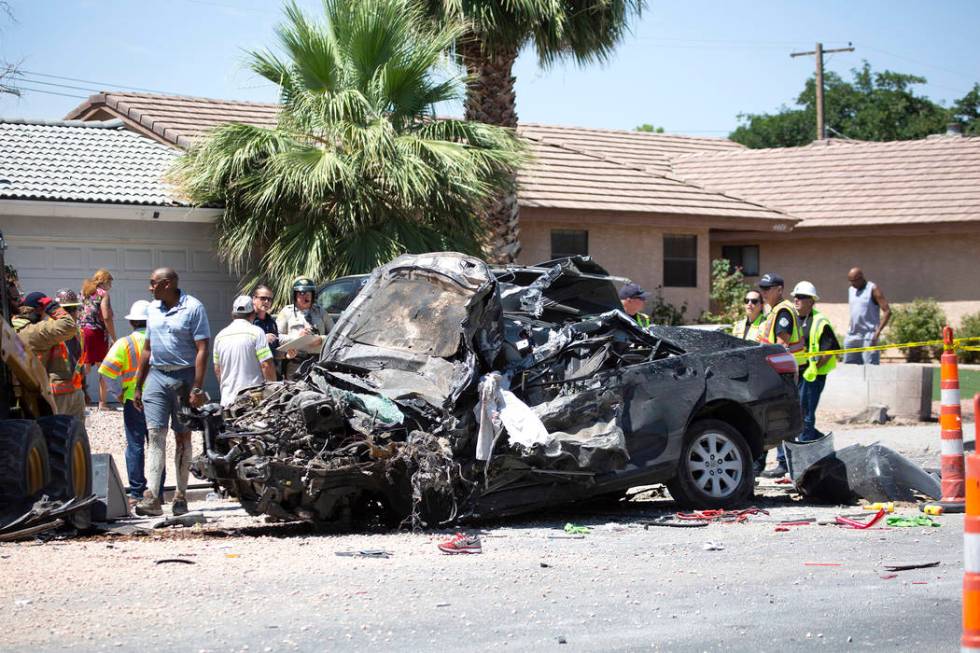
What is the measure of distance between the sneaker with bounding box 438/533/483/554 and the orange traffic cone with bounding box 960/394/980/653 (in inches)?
153

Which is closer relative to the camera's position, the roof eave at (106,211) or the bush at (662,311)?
the roof eave at (106,211)

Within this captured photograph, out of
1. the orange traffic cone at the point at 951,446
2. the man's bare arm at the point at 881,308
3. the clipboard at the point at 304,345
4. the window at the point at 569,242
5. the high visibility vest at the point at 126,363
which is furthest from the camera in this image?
the window at the point at 569,242

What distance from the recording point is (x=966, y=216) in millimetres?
26656

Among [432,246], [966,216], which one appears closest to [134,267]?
[432,246]

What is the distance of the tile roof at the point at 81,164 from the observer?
1747 centimetres

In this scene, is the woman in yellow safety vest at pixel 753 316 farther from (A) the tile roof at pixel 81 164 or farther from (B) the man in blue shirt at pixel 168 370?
(A) the tile roof at pixel 81 164

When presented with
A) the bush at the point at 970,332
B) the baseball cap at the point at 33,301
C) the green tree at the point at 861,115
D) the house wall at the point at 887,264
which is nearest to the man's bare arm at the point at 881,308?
the bush at the point at 970,332

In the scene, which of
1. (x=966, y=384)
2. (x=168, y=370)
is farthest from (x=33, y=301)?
(x=966, y=384)

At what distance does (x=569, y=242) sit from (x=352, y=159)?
9.13 metres

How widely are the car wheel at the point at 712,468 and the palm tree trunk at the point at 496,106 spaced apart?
9.63m

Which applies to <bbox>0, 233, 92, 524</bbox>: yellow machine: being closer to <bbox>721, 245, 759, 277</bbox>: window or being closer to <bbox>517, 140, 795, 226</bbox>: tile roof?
<bbox>517, 140, 795, 226</bbox>: tile roof

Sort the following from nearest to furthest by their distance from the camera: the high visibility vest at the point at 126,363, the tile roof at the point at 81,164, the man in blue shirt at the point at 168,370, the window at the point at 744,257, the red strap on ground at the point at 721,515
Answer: the red strap on ground at the point at 721,515
the man in blue shirt at the point at 168,370
the high visibility vest at the point at 126,363
the tile roof at the point at 81,164
the window at the point at 744,257

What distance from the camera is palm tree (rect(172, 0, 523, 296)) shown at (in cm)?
1617

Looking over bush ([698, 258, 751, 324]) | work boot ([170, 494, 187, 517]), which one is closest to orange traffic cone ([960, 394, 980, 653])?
work boot ([170, 494, 187, 517])
